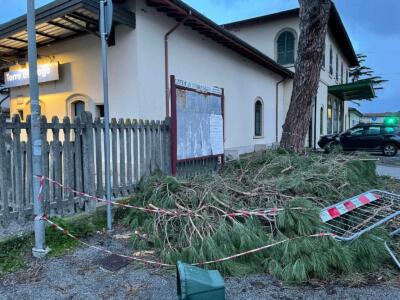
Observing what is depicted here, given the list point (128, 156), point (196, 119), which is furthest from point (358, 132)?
point (128, 156)

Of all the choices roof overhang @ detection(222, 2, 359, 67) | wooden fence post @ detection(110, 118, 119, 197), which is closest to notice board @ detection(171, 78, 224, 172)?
wooden fence post @ detection(110, 118, 119, 197)

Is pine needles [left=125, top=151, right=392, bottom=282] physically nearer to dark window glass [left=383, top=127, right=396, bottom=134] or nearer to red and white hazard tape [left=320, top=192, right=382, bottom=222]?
red and white hazard tape [left=320, top=192, right=382, bottom=222]

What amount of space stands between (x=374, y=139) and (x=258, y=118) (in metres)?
6.48

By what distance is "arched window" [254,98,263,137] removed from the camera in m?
15.2

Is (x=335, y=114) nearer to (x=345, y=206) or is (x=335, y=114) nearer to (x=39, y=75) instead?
(x=39, y=75)

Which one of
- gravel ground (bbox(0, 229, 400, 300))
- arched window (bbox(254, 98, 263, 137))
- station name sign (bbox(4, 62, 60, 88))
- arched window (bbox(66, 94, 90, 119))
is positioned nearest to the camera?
gravel ground (bbox(0, 229, 400, 300))

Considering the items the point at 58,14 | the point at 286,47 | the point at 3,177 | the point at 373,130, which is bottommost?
the point at 3,177

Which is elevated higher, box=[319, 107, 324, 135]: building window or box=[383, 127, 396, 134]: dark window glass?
box=[319, 107, 324, 135]: building window

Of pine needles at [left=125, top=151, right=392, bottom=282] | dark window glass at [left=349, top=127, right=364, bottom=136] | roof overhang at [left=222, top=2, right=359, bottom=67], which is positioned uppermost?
roof overhang at [left=222, top=2, right=359, bottom=67]

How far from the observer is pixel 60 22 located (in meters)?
7.54

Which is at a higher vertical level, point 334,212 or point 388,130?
point 388,130

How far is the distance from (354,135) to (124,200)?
15.4 metres

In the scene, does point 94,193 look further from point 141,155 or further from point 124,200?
point 141,155

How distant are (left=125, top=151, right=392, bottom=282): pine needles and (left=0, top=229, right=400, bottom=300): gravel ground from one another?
19cm
